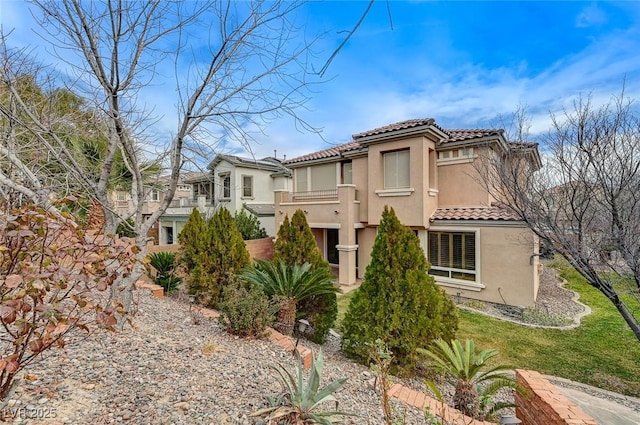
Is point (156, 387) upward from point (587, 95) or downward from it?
downward

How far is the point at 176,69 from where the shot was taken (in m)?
5.21

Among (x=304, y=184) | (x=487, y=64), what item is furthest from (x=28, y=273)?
(x=304, y=184)

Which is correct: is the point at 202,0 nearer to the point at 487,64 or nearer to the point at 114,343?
the point at 114,343

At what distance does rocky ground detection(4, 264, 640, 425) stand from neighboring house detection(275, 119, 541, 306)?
26.6ft

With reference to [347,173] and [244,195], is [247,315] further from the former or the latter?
[244,195]

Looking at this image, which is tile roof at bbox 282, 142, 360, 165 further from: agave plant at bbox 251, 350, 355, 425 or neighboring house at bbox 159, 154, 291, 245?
agave plant at bbox 251, 350, 355, 425

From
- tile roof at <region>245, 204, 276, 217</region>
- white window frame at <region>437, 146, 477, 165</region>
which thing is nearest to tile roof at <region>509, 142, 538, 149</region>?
white window frame at <region>437, 146, 477, 165</region>

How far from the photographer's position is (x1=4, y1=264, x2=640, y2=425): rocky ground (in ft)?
9.70

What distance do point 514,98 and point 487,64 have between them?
2.29 metres

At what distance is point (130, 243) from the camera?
330 cm

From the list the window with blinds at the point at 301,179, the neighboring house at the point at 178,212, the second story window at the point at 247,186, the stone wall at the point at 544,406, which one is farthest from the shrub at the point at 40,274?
the second story window at the point at 247,186

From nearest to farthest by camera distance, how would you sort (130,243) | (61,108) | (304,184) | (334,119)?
1. (130,243)
2. (334,119)
3. (61,108)
4. (304,184)

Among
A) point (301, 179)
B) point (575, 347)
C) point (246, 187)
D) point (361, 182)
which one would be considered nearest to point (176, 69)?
point (361, 182)

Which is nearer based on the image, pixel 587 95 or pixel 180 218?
pixel 587 95
